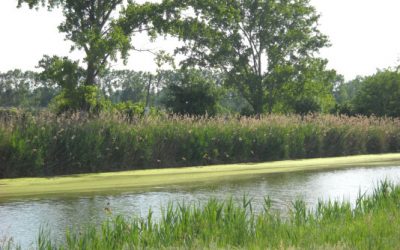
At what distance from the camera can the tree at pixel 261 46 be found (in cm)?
4016

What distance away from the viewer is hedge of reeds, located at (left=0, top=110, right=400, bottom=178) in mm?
14633

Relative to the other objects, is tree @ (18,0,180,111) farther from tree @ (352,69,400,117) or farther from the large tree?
tree @ (352,69,400,117)

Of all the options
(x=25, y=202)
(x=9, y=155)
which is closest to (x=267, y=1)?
(x=9, y=155)

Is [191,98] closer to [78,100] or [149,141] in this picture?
[78,100]

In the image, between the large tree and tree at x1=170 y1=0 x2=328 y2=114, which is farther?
tree at x1=170 y1=0 x2=328 y2=114

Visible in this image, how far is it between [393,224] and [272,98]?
3452 cm

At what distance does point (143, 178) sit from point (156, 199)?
375 cm

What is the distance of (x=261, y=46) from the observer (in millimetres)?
41375

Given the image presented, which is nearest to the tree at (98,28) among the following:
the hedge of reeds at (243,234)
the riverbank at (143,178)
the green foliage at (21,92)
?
the riverbank at (143,178)

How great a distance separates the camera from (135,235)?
620 cm

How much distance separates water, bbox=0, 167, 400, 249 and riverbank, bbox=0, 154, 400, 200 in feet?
2.59

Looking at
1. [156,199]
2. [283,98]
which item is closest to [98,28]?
[156,199]

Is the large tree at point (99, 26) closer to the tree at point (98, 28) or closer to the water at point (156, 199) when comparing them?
the tree at point (98, 28)

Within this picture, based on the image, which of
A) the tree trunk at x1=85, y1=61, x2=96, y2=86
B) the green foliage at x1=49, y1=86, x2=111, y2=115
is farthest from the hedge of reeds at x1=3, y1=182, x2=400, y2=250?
the tree trunk at x1=85, y1=61, x2=96, y2=86
